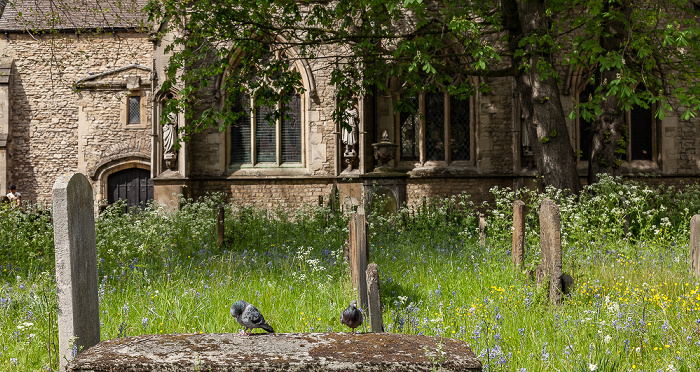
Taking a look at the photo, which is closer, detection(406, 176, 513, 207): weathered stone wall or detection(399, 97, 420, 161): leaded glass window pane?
detection(406, 176, 513, 207): weathered stone wall

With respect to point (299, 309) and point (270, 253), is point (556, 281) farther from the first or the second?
point (270, 253)

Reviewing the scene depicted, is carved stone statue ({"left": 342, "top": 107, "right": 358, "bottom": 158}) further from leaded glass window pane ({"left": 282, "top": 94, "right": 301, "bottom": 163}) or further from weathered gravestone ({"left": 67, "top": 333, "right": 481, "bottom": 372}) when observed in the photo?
weathered gravestone ({"left": 67, "top": 333, "right": 481, "bottom": 372})

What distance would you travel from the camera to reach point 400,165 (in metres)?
14.2

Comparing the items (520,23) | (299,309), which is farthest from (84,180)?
A: (520,23)

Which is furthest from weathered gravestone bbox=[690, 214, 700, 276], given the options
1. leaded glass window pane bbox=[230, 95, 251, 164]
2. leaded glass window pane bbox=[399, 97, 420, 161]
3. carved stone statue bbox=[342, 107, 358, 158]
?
leaded glass window pane bbox=[230, 95, 251, 164]

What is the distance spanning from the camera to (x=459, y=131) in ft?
47.2

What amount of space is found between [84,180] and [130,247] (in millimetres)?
4069

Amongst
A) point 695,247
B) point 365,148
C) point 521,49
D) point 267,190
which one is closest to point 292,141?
point 267,190

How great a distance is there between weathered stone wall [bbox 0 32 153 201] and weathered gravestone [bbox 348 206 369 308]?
15462 mm

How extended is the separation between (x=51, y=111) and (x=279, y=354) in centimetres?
1993

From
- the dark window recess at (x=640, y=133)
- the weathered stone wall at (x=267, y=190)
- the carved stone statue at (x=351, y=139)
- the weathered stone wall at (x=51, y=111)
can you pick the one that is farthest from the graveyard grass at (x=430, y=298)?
the weathered stone wall at (x=51, y=111)

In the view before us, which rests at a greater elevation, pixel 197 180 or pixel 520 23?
pixel 520 23

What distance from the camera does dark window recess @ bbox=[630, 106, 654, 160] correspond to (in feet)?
48.4

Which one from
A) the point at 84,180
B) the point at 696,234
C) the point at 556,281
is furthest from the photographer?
the point at 696,234
